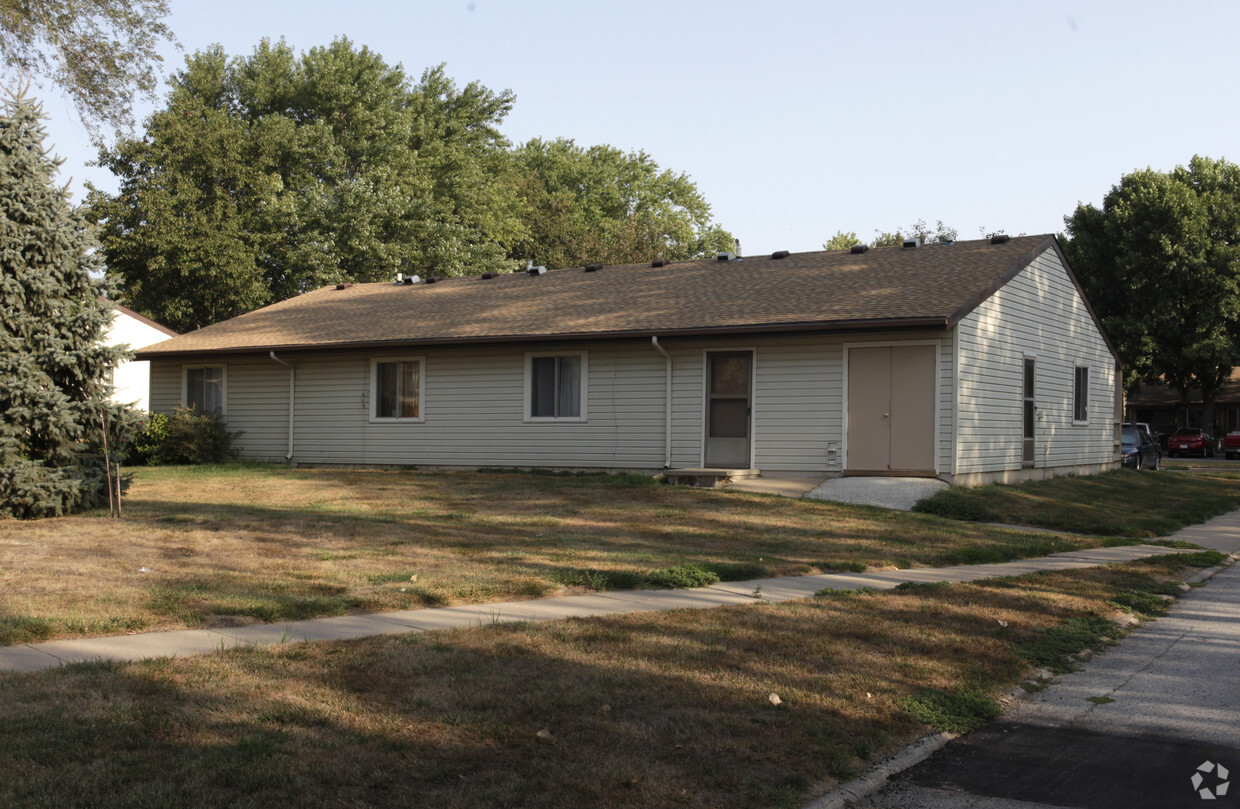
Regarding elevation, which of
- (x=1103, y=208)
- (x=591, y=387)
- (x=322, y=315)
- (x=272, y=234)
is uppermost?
(x=1103, y=208)

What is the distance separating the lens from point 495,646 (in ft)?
21.7

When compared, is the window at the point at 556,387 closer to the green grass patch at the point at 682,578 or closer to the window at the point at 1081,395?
the green grass patch at the point at 682,578

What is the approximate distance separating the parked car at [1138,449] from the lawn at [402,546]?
1881 cm

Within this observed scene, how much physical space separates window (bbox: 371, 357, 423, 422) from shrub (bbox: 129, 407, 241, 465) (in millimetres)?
4005

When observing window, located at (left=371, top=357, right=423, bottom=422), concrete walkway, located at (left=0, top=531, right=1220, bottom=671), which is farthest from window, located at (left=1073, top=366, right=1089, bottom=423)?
window, located at (left=371, top=357, right=423, bottom=422)

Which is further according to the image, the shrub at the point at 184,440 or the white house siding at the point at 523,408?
the shrub at the point at 184,440

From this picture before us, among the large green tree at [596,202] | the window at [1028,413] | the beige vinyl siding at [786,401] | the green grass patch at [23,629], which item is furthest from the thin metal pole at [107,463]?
the large green tree at [596,202]

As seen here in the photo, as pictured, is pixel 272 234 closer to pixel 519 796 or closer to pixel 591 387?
pixel 591 387

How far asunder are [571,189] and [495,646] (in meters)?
59.1

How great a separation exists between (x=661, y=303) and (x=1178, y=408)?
53557 mm

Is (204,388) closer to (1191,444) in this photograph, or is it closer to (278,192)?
(278,192)

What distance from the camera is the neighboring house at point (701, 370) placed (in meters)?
18.1

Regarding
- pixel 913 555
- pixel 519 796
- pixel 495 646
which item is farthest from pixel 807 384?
pixel 519 796

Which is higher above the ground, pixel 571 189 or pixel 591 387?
pixel 571 189
